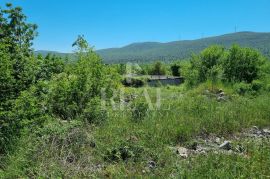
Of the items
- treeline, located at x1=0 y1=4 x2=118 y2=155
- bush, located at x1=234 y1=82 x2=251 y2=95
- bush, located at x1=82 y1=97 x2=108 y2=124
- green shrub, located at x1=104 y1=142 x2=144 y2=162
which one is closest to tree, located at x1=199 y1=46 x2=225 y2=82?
bush, located at x1=234 y1=82 x2=251 y2=95

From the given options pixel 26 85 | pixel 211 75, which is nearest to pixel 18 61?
pixel 26 85

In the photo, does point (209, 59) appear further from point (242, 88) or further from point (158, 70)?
point (158, 70)

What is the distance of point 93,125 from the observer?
23.0ft

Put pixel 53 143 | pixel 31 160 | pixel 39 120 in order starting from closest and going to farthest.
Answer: pixel 31 160 < pixel 53 143 < pixel 39 120

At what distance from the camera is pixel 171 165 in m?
5.09

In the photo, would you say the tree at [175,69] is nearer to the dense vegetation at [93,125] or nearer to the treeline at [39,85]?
the dense vegetation at [93,125]

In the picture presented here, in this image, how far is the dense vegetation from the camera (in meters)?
4.86

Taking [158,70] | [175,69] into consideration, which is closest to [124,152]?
[175,69]

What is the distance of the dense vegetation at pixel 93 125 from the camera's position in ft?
16.0

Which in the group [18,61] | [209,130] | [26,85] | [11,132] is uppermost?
[18,61]

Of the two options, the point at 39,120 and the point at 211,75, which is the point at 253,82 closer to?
the point at 211,75

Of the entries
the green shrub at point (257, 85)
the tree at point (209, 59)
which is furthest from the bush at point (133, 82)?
the green shrub at point (257, 85)

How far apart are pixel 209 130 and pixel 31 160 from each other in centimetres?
415

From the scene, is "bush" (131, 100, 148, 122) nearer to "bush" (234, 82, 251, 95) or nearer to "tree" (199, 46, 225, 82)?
"bush" (234, 82, 251, 95)
